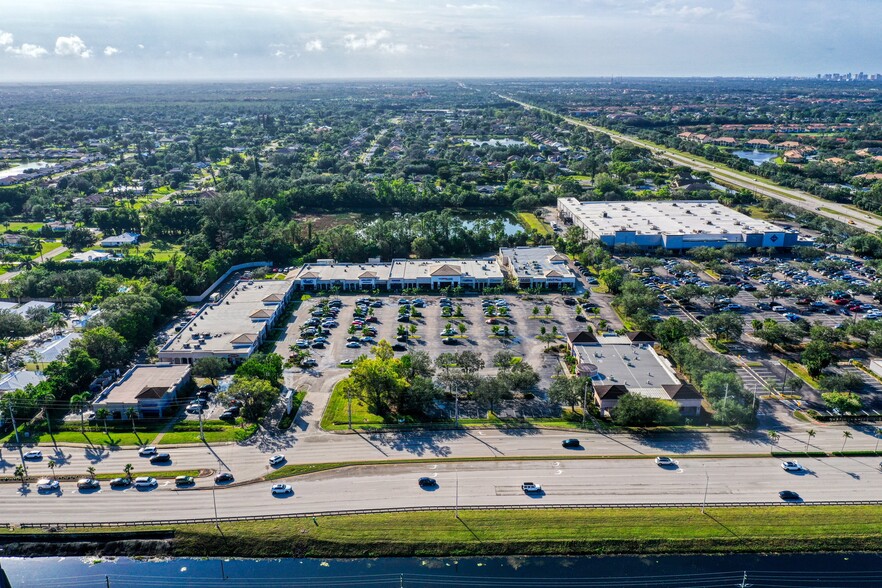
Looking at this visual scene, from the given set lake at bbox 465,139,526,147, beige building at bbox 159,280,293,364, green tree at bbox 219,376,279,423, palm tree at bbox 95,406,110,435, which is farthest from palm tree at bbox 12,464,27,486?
lake at bbox 465,139,526,147

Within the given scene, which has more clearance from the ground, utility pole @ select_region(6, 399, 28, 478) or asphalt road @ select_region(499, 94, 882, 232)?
asphalt road @ select_region(499, 94, 882, 232)

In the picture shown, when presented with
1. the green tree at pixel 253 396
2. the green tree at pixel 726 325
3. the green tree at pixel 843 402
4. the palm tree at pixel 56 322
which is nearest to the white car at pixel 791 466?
the green tree at pixel 843 402

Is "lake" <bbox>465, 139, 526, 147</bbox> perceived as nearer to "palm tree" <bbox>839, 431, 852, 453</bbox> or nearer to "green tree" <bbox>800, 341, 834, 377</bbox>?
"green tree" <bbox>800, 341, 834, 377</bbox>

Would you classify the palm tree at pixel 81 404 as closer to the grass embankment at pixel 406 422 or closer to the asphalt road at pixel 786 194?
the grass embankment at pixel 406 422

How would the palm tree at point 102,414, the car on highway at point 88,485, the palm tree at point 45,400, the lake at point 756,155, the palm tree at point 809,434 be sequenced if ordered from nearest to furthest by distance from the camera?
the car on highway at point 88,485
the palm tree at point 809,434
the palm tree at point 102,414
the palm tree at point 45,400
the lake at point 756,155

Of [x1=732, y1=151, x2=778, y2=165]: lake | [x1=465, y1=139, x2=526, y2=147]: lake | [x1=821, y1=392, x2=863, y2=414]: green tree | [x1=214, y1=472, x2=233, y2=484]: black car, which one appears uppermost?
[x1=465, y1=139, x2=526, y2=147]: lake

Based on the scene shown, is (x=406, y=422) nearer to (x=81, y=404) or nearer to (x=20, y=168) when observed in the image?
(x=81, y=404)
